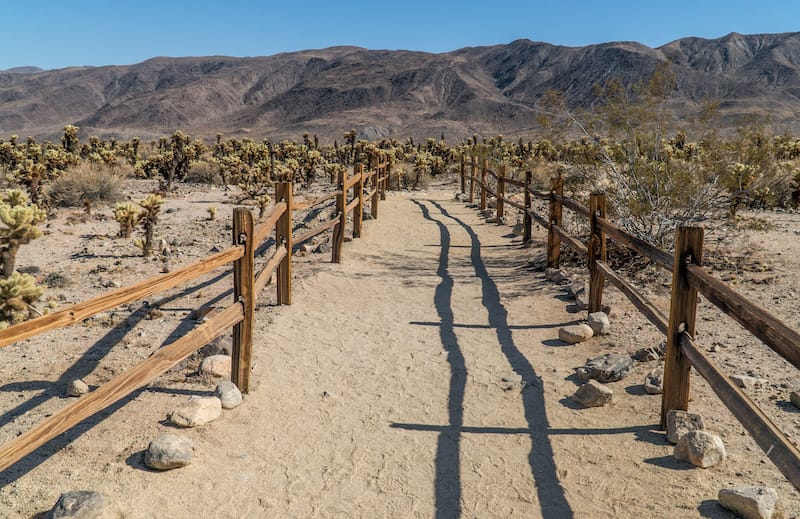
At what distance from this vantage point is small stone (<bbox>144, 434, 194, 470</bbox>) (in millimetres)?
3494

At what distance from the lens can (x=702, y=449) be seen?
3.50m

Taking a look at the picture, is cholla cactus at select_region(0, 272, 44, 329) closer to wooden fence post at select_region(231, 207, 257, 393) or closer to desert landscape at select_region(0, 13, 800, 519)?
desert landscape at select_region(0, 13, 800, 519)

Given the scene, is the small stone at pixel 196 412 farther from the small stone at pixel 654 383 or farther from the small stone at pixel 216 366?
the small stone at pixel 654 383

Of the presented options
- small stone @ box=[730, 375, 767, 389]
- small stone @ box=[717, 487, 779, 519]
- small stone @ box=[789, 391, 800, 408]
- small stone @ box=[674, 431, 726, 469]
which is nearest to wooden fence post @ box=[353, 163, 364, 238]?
small stone @ box=[730, 375, 767, 389]

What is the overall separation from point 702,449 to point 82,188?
15673 millimetres

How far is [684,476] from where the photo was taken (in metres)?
3.45

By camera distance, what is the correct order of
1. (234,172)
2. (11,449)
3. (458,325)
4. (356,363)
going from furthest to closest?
(234,172) → (458,325) → (356,363) → (11,449)

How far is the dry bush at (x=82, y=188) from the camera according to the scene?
15.5 m

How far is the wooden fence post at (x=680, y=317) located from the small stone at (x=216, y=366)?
10.4ft

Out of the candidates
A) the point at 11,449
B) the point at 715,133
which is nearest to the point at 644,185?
the point at 715,133

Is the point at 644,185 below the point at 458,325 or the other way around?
the other way around

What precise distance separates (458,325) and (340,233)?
353 centimetres

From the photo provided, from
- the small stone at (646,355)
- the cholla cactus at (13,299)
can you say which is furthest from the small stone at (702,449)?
the cholla cactus at (13,299)

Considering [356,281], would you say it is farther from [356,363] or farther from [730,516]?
[730,516]
